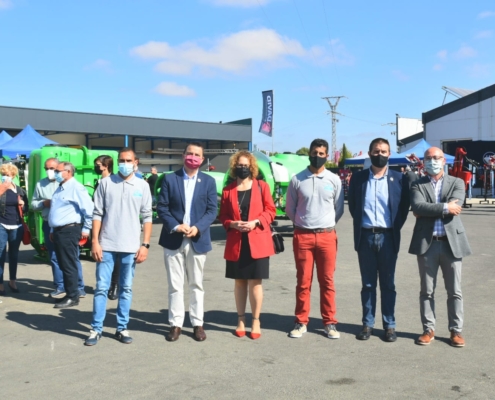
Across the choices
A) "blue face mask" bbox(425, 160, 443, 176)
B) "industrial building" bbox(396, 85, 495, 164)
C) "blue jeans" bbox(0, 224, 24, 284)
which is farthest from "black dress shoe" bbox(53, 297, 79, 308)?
"industrial building" bbox(396, 85, 495, 164)

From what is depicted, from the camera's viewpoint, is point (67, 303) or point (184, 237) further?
point (67, 303)

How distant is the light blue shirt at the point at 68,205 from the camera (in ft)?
22.7

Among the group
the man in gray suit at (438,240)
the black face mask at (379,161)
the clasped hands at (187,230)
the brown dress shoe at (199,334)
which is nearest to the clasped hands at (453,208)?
the man in gray suit at (438,240)

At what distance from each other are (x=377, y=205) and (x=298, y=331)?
1502mm

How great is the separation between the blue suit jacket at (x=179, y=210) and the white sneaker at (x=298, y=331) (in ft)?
3.97

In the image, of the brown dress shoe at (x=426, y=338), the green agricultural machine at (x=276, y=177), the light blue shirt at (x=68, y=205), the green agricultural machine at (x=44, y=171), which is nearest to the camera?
the brown dress shoe at (x=426, y=338)

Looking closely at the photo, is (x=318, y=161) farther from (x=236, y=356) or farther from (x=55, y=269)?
(x=55, y=269)

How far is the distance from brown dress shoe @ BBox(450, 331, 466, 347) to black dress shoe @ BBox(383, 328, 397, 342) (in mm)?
526

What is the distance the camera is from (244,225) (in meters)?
5.57

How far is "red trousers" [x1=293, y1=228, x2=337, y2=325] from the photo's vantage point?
5691 millimetres

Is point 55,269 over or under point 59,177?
under

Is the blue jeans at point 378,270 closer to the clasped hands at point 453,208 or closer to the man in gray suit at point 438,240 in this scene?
the man in gray suit at point 438,240

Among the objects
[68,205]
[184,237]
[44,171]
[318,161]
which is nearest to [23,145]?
[44,171]

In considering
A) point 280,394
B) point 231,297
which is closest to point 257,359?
point 280,394
